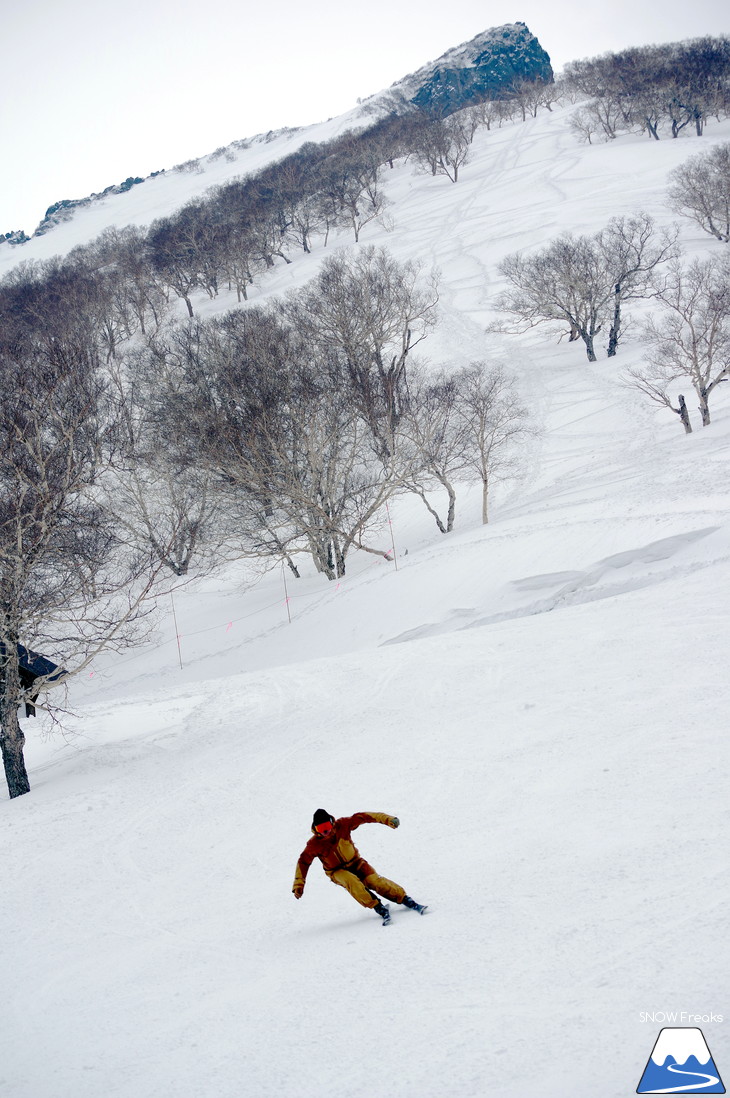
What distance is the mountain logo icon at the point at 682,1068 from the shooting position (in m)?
3.79

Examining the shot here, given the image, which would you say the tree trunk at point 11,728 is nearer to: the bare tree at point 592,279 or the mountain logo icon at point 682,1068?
the mountain logo icon at point 682,1068

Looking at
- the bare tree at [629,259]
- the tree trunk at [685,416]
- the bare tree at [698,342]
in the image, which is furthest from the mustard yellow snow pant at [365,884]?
the bare tree at [629,259]

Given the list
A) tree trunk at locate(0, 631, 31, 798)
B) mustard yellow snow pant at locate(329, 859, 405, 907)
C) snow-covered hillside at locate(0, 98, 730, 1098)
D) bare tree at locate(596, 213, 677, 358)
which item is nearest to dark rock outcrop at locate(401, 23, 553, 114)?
bare tree at locate(596, 213, 677, 358)

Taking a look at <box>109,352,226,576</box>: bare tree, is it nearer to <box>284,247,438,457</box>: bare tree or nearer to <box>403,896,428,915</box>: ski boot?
<box>284,247,438,457</box>: bare tree

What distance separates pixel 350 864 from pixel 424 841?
1507mm

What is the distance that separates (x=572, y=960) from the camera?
16.4 ft

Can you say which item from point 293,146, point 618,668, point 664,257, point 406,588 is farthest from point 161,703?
point 293,146

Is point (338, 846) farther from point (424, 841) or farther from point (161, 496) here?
point (161, 496)

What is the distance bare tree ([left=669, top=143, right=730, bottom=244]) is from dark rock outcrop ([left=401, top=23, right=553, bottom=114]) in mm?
99217

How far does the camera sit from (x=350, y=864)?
6.40m

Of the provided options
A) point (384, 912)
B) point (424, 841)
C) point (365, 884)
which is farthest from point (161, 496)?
point (384, 912)

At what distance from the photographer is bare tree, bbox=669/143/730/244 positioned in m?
49.5

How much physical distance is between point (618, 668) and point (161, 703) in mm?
10713

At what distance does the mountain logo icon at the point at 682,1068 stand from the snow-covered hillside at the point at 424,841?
9 centimetres
